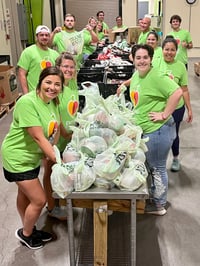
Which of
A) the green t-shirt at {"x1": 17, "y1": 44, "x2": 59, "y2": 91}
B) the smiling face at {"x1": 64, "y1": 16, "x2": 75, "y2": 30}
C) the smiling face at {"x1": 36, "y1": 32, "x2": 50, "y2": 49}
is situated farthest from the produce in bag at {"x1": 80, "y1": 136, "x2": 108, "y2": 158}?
the smiling face at {"x1": 64, "y1": 16, "x2": 75, "y2": 30}

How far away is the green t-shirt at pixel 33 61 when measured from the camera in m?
3.35

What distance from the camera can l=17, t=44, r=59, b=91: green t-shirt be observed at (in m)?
3.35

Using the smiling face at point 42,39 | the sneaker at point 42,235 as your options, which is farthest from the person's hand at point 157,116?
the smiling face at point 42,39

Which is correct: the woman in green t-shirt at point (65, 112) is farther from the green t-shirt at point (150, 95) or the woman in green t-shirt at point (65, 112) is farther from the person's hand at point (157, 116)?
the person's hand at point (157, 116)

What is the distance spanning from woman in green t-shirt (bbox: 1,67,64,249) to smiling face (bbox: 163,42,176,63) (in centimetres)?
124

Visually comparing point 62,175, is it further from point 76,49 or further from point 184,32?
point 184,32

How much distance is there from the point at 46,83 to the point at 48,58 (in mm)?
1550

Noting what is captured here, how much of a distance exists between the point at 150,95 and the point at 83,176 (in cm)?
95

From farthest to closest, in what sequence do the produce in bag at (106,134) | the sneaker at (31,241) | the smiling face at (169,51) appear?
the smiling face at (169,51) → the sneaker at (31,241) → the produce in bag at (106,134)

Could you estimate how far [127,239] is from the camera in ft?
7.96

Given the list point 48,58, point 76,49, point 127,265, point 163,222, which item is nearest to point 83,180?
point 127,265

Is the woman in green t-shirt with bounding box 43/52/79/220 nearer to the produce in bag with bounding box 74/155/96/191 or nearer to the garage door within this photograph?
the produce in bag with bounding box 74/155/96/191

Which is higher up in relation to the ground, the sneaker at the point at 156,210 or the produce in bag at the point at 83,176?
the produce in bag at the point at 83,176

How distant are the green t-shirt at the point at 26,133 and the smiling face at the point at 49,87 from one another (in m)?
0.04
